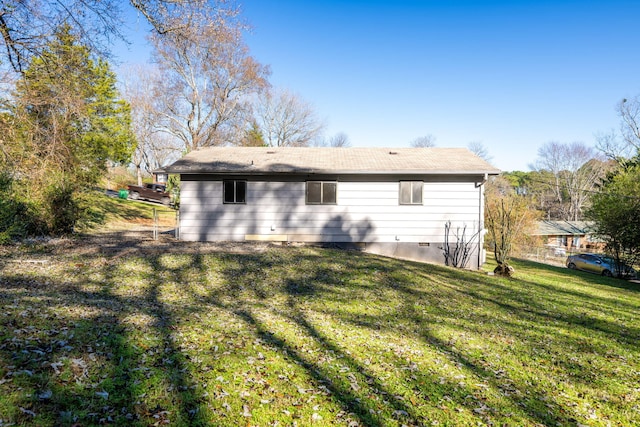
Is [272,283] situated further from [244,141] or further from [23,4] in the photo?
[244,141]

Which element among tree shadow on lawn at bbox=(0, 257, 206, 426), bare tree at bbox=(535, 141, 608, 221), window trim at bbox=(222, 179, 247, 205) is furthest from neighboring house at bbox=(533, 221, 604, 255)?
tree shadow on lawn at bbox=(0, 257, 206, 426)

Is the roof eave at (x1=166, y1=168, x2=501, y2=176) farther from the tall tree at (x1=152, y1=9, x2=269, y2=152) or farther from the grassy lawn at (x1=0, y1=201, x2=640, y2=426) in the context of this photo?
the tall tree at (x1=152, y1=9, x2=269, y2=152)

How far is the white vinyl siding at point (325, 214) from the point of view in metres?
12.6

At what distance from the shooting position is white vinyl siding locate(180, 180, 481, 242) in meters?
12.6

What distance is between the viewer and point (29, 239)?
1051 cm

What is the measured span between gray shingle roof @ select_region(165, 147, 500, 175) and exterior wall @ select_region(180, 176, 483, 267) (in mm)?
501

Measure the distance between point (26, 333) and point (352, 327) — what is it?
178 inches

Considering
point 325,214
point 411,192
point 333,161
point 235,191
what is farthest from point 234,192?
point 411,192

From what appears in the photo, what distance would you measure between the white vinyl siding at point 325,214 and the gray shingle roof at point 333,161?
60 centimetres

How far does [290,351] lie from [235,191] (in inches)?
350

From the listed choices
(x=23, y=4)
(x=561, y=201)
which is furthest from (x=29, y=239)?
(x=561, y=201)

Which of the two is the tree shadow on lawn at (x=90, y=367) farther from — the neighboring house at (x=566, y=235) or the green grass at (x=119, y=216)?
the neighboring house at (x=566, y=235)

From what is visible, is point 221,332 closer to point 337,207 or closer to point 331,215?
point 331,215

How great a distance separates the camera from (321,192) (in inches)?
500
